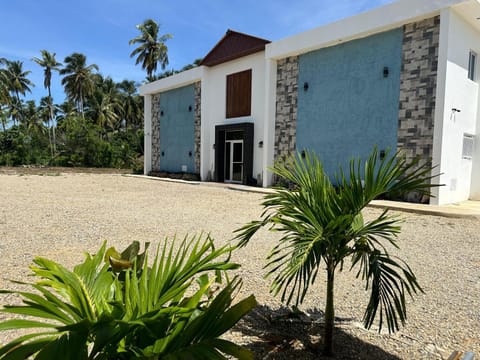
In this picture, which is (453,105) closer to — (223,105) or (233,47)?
(233,47)

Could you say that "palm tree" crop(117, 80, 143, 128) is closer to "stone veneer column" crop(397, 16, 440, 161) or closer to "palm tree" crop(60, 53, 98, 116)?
"palm tree" crop(60, 53, 98, 116)

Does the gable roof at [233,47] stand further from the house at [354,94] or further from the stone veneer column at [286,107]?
the stone veneer column at [286,107]

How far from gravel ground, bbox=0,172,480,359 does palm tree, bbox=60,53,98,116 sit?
3110 centimetres

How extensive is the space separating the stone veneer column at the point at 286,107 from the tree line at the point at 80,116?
1346cm

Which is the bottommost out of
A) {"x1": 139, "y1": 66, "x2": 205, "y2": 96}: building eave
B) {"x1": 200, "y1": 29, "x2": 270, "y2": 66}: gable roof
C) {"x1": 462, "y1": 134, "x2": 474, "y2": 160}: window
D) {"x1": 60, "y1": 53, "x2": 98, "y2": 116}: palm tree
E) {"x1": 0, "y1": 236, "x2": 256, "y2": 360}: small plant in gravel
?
{"x1": 0, "y1": 236, "x2": 256, "y2": 360}: small plant in gravel

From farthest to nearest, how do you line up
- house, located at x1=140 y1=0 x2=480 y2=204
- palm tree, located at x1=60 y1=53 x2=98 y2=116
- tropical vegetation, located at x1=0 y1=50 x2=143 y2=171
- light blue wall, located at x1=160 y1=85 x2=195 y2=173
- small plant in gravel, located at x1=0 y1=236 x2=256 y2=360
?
palm tree, located at x1=60 y1=53 x2=98 y2=116 < tropical vegetation, located at x1=0 y1=50 x2=143 y2=171 < light blue wall, located at x1=160 y1=85 x2=195 y2=173 < house, located at x1=140 y1=0 x2=480 y2=204 < small plant in gravel, located at x1=0 y1=236 x2=256 y2=360

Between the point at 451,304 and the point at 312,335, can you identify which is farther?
the point at 451,304

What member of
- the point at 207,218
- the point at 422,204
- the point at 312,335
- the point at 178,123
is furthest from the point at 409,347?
the point at 178,123

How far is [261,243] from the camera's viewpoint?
15.7ft

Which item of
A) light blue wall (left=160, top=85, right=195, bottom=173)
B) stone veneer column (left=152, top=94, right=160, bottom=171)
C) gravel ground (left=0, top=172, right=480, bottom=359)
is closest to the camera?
gravel ground (left=0, top=172, right=480, bottom=359)

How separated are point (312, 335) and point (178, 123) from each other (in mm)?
17208

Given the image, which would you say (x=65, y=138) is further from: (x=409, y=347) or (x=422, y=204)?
(x=409, y=347)

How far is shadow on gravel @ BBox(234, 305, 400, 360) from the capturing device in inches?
80.5

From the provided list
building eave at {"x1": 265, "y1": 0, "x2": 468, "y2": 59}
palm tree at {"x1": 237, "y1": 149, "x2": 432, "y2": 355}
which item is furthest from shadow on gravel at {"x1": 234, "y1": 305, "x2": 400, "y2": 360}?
building eave at {"x1": 265, "y1": 0, "x2": 468, "y2": 59}
